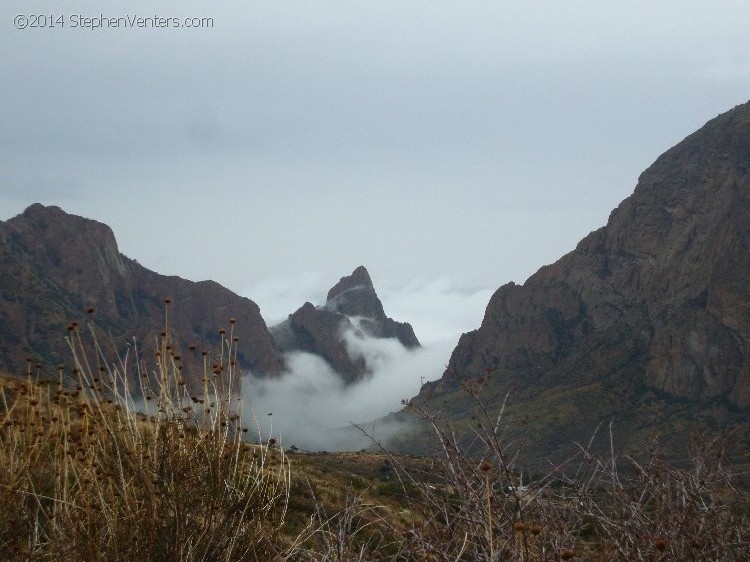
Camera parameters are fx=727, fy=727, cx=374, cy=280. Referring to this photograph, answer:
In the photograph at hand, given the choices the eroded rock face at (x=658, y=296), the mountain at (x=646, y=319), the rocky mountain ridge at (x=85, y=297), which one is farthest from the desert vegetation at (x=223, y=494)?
the eroded rock face at (x=658, y=296)

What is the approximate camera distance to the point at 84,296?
411 feet

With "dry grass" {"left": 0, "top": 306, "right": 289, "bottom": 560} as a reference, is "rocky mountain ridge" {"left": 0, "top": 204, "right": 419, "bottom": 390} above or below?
Result: above

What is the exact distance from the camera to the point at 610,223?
147m

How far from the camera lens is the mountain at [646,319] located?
9581 cm

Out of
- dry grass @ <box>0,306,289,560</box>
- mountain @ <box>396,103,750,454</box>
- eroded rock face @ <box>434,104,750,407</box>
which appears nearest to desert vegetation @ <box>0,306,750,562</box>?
dry grass @ <box>0,306,289,560</box>

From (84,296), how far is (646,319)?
94308 mm

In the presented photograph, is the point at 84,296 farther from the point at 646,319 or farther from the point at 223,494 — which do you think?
the point at 223,494

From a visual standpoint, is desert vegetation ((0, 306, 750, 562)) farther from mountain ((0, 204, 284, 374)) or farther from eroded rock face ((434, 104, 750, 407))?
eroded rock face ((434, 104, 750, 407))

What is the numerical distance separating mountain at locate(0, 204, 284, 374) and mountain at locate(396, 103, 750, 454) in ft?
166

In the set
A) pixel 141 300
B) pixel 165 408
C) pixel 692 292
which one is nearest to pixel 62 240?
pixel 141 300

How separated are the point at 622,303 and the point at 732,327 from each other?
2877cm

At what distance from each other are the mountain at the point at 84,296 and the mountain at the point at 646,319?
5063cm

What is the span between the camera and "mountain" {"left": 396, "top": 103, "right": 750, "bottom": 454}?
314ft

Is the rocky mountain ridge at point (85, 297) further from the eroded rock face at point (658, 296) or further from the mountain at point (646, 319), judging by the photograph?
the eroded rock face at point (658, 296)
